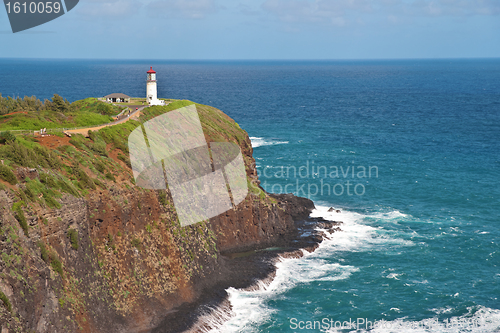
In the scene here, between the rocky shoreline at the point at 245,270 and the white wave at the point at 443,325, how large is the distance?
979 centimetres

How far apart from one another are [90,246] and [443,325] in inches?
1188

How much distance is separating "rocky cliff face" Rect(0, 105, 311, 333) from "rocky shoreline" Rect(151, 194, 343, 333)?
0.72m

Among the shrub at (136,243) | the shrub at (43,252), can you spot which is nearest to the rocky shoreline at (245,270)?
the shrub at (136,243)

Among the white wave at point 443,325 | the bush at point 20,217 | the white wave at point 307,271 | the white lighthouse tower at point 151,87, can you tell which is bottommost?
the white wave at point 443,325

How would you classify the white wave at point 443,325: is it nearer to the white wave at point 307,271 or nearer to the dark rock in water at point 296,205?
the white wave at point 307,271

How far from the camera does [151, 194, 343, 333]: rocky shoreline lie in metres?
39.8

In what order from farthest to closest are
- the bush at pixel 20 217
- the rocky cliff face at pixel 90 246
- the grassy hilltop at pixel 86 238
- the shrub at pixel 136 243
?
the shrub at pixel 136 243 → the bush at pixel 20 217 → the grassy hilltop at pixel 86 238 → the rocky cliff face at pixel 90 246

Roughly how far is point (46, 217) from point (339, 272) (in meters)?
29.6

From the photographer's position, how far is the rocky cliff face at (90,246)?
32312mm

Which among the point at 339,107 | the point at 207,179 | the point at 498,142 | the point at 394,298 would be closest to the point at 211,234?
the point at 207,179

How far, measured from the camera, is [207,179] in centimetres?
5662

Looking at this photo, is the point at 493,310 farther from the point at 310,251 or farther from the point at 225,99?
the point at 225,99

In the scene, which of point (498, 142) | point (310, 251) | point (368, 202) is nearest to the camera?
point (310, 251)

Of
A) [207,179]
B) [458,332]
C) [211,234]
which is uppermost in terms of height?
[207,179]
